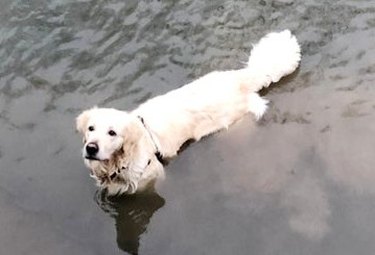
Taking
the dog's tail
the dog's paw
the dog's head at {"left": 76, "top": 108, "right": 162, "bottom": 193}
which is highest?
the dog's head at {"left": 76, "top": 108, "right": 162, "bottom": 193}

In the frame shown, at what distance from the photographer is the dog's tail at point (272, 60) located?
314 inches

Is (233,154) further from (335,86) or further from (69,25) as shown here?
(69,25)

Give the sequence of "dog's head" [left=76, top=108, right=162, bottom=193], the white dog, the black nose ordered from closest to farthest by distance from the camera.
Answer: the black nose, "dog's head" [left=76, top=108, right=162, bottom=193], the white dog

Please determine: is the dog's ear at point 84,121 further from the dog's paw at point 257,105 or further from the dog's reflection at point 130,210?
the dog's paw at point 257,105

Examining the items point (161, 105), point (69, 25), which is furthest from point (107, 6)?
point (161, 105)

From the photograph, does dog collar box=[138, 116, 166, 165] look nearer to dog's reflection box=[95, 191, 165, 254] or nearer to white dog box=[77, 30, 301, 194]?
white dog box=[77, 30, 301, 194]

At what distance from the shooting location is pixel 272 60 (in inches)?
320

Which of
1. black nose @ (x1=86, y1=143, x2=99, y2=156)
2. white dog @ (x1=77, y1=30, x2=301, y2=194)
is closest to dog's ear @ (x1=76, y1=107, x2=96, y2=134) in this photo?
white dog @ (x1=77, y1=30, x2=301, y2=194)

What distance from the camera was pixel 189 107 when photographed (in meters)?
7.44

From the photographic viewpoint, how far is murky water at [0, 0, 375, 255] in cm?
654

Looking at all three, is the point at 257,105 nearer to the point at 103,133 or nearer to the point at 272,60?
the point at 272,60

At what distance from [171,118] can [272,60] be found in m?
1.65

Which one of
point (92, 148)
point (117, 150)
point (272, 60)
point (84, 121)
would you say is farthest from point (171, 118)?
point (272, 60)

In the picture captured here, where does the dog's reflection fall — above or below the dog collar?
below
